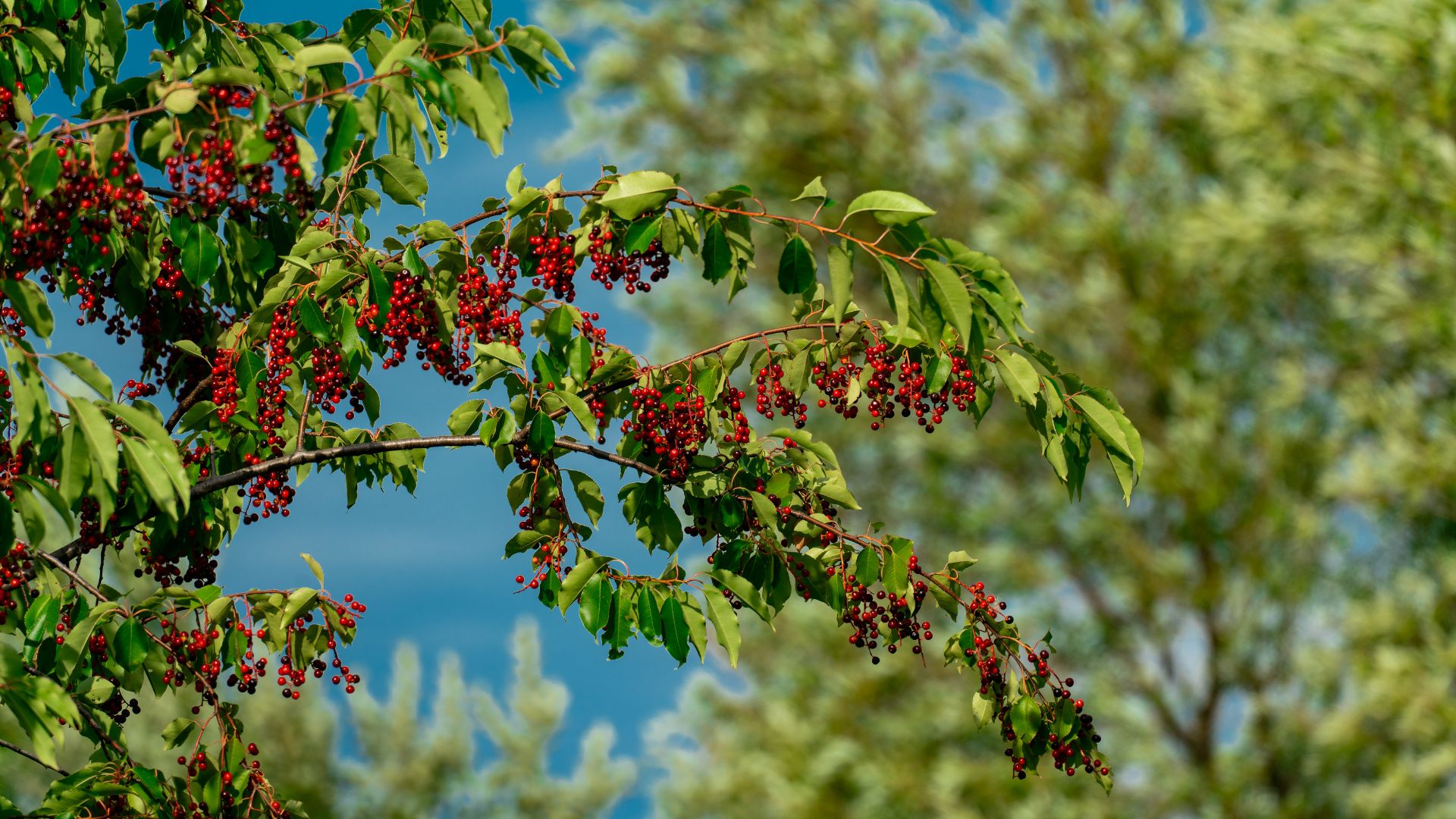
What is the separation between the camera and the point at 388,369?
11.1ft

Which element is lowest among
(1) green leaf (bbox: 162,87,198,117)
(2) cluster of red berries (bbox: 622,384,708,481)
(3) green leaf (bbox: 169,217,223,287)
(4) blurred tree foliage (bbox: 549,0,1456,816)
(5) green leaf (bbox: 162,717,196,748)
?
(5) green leaf (bbox: 162,717,196,748)

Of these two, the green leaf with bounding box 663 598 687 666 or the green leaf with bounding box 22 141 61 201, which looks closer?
the green leaf with bounding box 22 141 61 201

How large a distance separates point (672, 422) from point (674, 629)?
0.53 metres

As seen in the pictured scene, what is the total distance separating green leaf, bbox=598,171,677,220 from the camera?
2.95m

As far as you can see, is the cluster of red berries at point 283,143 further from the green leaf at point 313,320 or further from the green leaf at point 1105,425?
the green leaf at point 1105,425

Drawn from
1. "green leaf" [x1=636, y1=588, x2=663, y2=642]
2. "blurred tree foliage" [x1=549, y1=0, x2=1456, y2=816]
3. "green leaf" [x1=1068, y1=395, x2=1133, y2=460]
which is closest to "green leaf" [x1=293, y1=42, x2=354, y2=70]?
"green leaf" [x1=636, y1=588, x2=663, y2=642]

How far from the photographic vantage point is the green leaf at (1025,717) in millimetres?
3422

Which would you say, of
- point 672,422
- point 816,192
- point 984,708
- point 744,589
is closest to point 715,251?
point 816,192

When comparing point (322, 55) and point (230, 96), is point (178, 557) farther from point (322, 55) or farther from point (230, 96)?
point (322, 55)

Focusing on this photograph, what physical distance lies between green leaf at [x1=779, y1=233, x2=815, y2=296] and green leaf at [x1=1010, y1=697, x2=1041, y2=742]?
127 cm

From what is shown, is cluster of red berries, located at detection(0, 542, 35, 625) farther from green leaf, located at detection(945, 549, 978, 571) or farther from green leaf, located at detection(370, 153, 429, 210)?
green leaf, located at detection(945, 549, 978, 571)

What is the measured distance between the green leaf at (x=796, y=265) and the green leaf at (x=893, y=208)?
0.23 metres

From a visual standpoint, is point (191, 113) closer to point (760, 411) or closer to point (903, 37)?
point (760, 411)

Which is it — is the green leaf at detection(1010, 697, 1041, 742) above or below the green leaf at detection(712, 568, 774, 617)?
below
